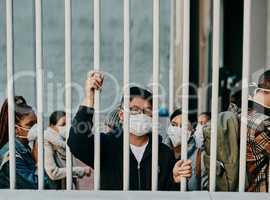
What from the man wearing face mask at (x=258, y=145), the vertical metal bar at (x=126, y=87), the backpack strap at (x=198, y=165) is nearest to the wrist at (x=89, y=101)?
the vertical metal bar at (x=126, y=87)

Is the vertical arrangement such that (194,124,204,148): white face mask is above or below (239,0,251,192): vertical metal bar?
below

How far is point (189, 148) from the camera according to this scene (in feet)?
6.14

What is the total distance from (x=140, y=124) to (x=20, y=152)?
465 millimetres

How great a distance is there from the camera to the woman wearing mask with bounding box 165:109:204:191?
1.82m

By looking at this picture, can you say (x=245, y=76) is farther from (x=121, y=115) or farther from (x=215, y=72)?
(x=121, y=115)

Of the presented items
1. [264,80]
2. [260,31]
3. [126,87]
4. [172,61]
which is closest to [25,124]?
[126,87]

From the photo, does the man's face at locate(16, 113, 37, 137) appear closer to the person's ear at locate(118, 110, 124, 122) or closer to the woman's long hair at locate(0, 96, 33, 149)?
the woman's long hair at locate(0, 96, 33, 149)

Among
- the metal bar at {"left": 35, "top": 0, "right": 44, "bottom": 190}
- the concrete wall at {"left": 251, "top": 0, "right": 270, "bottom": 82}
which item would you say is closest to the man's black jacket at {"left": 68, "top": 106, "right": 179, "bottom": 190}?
the metal bar at {"left": 35, "top": 0, "right": 44, "bottom": 190}

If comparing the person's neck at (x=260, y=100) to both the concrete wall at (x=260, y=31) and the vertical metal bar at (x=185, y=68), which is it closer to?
the vertical metal bar at (x=185, y=68)

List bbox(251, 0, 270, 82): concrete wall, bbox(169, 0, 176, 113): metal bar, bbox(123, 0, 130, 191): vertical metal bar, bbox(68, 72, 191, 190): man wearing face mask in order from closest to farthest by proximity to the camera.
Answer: bbox(123, 0, 130, 191): vertical metal bar < bbox(68, 72, 191, 190): man wearing face mask < bbox(169, 0, 176, 113): metal bar < bbox(251, 0, 270, 82): concrete wall

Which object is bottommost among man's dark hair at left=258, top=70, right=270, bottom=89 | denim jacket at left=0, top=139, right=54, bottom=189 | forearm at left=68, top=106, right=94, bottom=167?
denim jacket at left=0, top=139, right=54, bottom=189

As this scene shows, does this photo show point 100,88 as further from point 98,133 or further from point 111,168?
point 111,168

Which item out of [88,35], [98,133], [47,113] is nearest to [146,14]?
[88,35]

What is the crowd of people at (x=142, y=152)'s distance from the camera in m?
1.81
